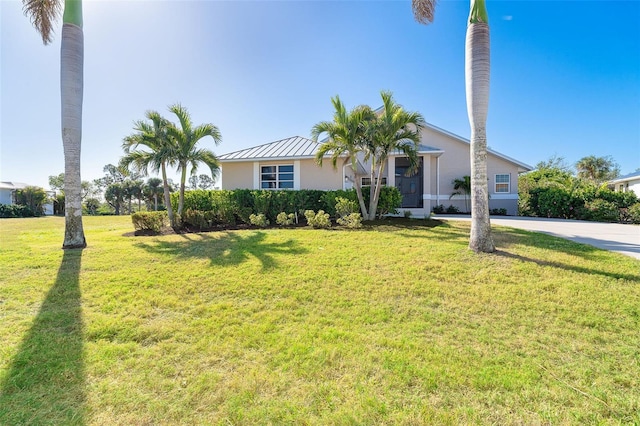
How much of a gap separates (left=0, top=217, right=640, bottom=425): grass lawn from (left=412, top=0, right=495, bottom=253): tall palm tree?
78 cm

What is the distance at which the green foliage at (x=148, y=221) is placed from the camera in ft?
35.2

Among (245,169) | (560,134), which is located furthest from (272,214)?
(560,134)

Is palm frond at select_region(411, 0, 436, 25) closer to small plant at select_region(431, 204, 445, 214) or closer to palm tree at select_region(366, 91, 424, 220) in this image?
palm tree at select_region(366, 91, 424, 220)

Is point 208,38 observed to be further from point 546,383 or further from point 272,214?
point 546,383

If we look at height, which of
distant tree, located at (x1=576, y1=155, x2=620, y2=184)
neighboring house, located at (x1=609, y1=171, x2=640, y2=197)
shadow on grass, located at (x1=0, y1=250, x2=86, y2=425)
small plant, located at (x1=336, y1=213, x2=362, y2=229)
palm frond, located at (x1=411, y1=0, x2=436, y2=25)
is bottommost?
shadow on grass, located at (x1=0, y1=250, x2=86, y2=425)

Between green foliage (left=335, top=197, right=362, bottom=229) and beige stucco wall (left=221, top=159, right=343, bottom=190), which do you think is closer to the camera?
green foliage (left=335, top=197, right=362, bottom=229)

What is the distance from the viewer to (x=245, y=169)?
15703 mm

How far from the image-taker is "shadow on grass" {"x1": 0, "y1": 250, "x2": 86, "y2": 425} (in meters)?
2.15

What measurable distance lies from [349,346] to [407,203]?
55.4 feet

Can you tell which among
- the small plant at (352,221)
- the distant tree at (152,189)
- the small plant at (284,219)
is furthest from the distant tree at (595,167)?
the distant tree at (152,189)

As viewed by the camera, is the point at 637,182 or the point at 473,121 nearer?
the point at 473,121

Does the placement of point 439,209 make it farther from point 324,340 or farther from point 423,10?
point 324,340

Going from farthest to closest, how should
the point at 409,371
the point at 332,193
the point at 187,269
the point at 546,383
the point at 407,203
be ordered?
the point at 407,203 → the point at 332,193 → the point at 187,269 → the point at 409,371 → the point at 546,383

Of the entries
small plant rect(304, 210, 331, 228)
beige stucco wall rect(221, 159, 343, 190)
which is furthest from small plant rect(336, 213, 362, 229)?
beige stucco wall rect(221, 159, 343, 190)
